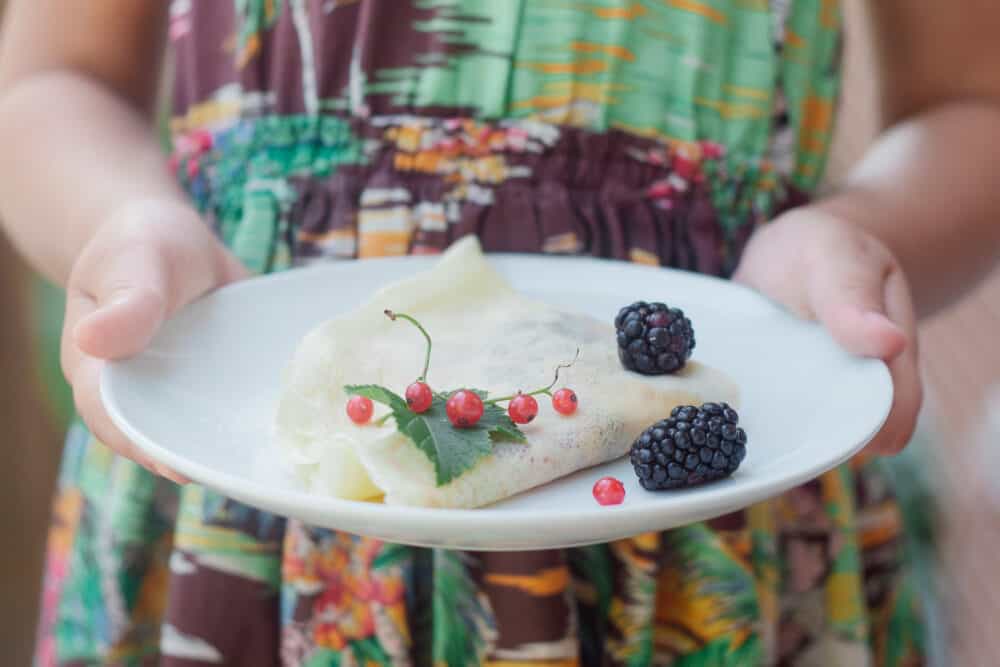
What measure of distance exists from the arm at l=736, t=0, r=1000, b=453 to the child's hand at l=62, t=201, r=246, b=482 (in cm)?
34

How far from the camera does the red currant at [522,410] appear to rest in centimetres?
48

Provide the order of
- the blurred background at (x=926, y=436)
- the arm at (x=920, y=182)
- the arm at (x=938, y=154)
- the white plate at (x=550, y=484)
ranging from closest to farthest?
the white plate at (x=550, y=484) < the arm at (x=920, y=182) < the arm at (x=938, y=154) < the blurred background at (x=926, y=436)

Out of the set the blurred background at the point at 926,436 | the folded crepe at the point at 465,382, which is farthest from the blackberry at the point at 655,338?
the blurred background at the point at 926,436

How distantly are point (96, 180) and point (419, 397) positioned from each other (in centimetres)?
32

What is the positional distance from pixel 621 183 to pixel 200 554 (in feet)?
1.18

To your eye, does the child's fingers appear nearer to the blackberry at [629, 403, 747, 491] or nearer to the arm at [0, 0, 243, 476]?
the blackberry at [629, 403, 747, 491]

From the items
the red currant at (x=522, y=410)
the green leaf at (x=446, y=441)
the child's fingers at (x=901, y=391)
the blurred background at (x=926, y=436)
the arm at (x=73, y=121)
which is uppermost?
the arm at (x=73, y=121)

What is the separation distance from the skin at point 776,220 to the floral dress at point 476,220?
61 millimetres

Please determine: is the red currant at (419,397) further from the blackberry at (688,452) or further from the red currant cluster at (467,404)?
the blackberry at (688,452)

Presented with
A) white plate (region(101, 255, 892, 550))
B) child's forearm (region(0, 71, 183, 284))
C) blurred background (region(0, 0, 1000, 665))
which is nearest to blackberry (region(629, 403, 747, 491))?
white plate (region(101, 255, 892, 550))

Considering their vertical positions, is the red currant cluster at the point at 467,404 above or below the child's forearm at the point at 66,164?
below

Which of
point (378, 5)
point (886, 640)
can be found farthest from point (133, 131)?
point (886, 640)

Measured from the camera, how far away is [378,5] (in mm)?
629

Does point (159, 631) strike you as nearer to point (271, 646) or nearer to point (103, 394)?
point (271, 646)
